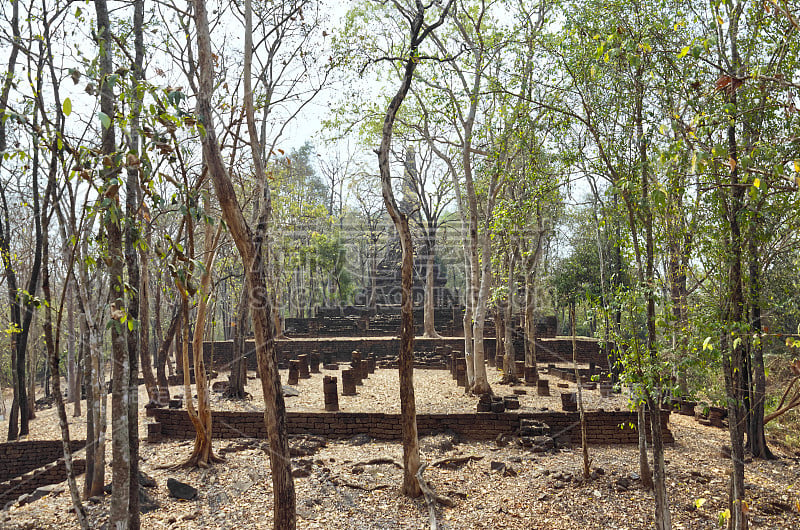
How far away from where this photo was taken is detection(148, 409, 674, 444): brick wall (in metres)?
10.5

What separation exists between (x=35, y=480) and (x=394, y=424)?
6945 mm

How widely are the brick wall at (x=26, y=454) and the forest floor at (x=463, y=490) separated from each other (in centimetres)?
211

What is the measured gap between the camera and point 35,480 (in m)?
10.1

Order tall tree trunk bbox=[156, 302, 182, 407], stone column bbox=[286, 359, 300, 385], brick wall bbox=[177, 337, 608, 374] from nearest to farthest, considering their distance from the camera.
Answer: tall tree trunk bbox=[156, 302, 182, 407]
stone column bbox=[286, 359, 300, 385]
brick wall bbox=[177, 337, 608, 374]

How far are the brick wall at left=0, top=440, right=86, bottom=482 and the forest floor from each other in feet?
6.91

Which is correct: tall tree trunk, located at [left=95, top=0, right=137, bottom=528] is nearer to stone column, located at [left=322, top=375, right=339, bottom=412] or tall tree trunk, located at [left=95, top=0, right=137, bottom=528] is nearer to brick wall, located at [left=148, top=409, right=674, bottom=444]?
brick wall, located at [left=148, top=409, right=674, bottom=444]

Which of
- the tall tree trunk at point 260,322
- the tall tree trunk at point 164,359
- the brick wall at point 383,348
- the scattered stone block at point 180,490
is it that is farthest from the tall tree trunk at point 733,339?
the brick wall at point 383,348

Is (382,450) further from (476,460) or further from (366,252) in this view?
(366,252)

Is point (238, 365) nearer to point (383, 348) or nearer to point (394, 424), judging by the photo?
point (394, 424)

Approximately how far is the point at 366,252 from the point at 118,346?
3648 centimetres

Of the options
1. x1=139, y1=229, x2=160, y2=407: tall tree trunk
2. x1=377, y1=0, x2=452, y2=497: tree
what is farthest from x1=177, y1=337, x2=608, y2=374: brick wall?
x1=377, y1=0, x2=452, y2=497: tree

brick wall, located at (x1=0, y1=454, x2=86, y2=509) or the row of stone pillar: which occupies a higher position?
the row of stone pillar

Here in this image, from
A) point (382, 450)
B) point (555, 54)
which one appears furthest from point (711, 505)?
point (555, 54)

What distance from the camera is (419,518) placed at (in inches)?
283
